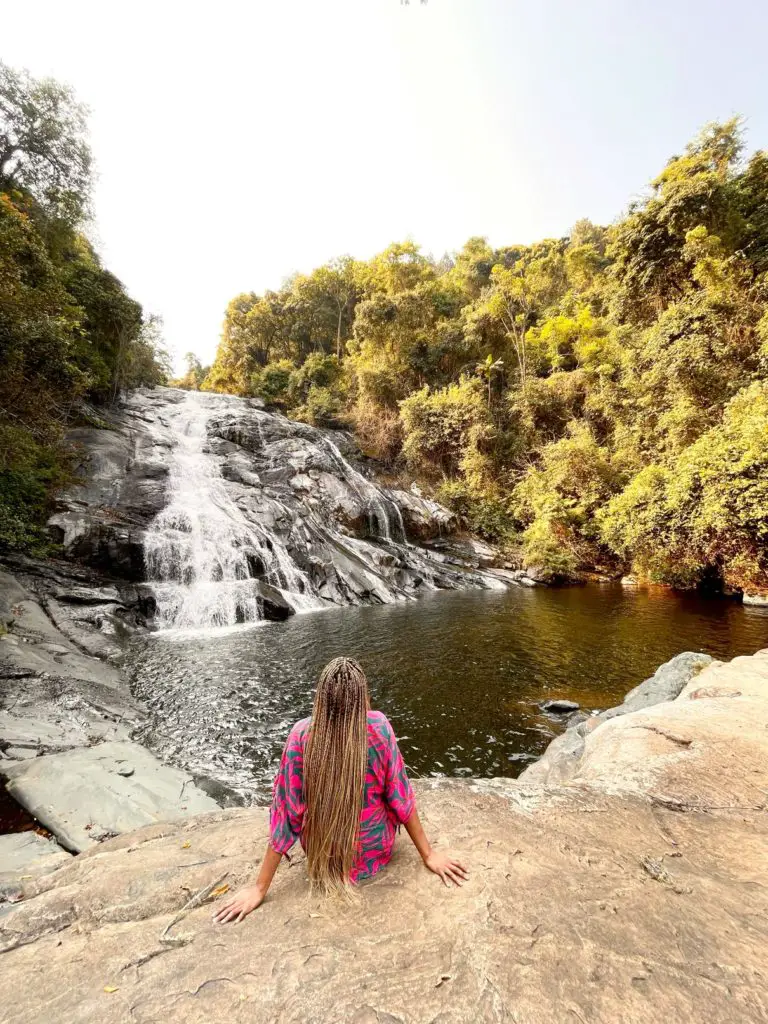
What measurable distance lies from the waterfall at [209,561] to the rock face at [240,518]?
0.04m

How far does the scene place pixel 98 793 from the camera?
14.9ft

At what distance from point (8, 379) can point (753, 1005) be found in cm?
1304

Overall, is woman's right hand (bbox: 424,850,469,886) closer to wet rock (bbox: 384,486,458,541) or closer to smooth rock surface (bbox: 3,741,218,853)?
smooth rock surface (bbox: 3,741,218,853)

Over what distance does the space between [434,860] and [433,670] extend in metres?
7.41

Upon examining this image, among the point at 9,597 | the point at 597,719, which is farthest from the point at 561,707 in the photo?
the point at 9,597

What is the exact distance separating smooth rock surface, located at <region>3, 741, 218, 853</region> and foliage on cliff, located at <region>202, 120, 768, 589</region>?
15.9m

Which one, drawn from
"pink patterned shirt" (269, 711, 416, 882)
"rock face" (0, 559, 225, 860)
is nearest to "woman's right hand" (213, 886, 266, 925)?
"pink patterned shirt" (269, 711, 416, 882)

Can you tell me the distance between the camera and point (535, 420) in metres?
27.3

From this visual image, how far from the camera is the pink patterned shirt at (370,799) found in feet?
6.61

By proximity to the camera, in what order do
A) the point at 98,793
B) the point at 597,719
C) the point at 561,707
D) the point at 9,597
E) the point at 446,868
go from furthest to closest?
the point at 9,597 < the point at 561,707 < the point at 597,719 < the point at 98,793 < the point at 446,868

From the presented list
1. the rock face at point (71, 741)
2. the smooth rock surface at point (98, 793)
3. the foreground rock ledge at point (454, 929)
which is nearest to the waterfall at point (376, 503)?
the rock face at point (71, 741)

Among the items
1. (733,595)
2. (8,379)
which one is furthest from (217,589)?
(733,595)

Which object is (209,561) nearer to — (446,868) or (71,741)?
(71,741)

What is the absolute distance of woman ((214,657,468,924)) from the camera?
Answer: 1962 mm
